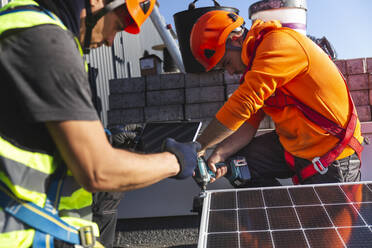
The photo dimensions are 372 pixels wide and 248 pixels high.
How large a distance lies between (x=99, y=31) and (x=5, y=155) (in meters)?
0.78

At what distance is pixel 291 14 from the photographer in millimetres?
5141

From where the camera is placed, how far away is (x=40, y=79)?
1174mm

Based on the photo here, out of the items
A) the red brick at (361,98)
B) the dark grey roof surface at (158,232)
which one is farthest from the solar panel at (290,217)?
the red brick at (361,98)

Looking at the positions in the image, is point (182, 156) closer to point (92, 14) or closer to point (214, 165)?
point (92, 14)

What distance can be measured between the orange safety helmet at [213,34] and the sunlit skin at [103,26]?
166cm

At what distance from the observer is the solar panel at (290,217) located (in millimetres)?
1822

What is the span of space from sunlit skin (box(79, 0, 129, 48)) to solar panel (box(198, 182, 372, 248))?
1.19 meters

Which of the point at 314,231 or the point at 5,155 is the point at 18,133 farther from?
the point at 314,231

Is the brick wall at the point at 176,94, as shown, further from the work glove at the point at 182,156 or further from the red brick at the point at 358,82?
the work glove at the point at 182,156

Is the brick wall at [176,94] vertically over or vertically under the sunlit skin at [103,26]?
under

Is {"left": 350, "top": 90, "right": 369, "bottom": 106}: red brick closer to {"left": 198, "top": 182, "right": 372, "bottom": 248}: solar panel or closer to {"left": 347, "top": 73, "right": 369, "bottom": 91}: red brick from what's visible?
{"left": 347, "top": 73, "right": 369, "bottom": 91}: red brick

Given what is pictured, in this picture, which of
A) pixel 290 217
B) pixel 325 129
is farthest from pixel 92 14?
pixel 325 129

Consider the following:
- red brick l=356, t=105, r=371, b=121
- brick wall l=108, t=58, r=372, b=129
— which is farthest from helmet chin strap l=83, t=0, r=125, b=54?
red brick l=356, t=105, r=371, b=121

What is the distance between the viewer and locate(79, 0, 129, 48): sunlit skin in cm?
161
